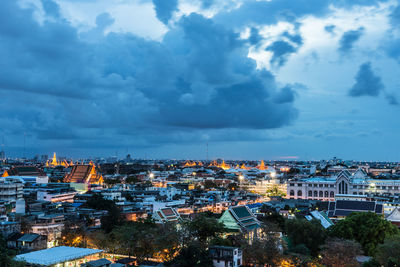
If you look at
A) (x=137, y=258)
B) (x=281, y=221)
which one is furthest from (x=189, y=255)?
(x=281, y=221)

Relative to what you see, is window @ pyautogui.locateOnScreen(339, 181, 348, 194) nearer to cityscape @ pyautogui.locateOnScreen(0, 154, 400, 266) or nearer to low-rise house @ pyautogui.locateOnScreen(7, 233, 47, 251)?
cityscape @ pyautogui.locateOnScreen(0, 154, 400, 266)

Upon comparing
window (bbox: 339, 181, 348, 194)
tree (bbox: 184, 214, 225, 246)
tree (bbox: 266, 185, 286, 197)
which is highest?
window (bbox: 339, 181, 348, 194)

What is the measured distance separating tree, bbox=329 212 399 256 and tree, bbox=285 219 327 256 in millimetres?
1358

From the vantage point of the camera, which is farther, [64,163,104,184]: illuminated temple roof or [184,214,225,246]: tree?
[64,163,104,184]: illuminated temple roof

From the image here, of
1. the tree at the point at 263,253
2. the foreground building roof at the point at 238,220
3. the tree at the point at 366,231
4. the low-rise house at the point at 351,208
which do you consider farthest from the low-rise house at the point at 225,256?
the low-rise house at the point at 351,208

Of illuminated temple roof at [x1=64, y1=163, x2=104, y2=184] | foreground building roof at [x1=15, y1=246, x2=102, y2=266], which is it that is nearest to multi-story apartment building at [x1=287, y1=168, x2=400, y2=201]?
illuminated temple roof at [x1=64, y1=163, x2=104, y2=184]

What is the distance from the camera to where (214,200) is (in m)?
51.1

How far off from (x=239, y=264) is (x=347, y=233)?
8298mm

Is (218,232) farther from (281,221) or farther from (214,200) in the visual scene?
(214,200)

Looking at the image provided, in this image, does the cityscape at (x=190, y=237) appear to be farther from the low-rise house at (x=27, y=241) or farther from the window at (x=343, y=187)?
the window at (x=343, y=187)

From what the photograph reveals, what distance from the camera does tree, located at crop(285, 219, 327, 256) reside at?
Answer: 88.7 ft

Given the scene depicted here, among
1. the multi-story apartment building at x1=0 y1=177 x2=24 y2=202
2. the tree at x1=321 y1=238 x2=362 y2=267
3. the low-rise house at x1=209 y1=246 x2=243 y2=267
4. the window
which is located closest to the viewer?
the tree at x1=321 y1=238 x2=362 y2=267

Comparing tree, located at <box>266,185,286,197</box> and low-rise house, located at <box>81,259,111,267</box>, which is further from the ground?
tree, located at <box>266,185,286,197</box>

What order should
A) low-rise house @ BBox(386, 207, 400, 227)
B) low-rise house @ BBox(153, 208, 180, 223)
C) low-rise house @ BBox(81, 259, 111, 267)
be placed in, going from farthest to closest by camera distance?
low-rise house @ BBox(386, 207, 400, 227) < low-rise house @ BBox(153, 208, 180, 223) < low-rise house @ BBox(81, 259, 111, 267)
